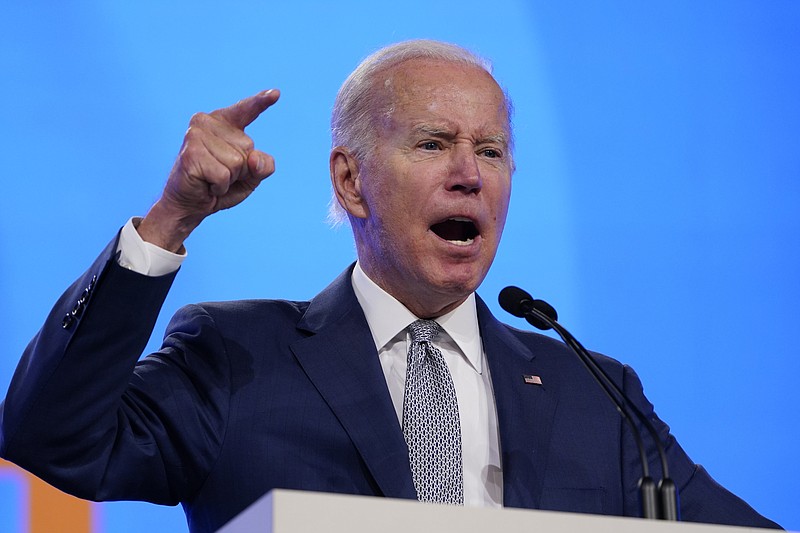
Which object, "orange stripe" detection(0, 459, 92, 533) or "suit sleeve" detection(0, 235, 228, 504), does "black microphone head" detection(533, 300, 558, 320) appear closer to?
"suit sleeve" detection(0, 235, 228, 504)

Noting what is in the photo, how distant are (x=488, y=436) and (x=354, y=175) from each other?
70cm

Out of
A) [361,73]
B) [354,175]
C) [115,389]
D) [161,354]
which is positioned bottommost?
[115,389]

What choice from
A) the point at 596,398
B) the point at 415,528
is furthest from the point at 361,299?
the point at 415,528

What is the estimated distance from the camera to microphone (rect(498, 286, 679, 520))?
1621 mm

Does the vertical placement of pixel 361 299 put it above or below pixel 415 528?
above

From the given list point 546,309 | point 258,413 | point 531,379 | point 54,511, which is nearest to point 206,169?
point 258,413

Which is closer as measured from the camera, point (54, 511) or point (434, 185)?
point (434, 185)

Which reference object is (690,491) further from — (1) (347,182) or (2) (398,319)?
(1) (347,182)

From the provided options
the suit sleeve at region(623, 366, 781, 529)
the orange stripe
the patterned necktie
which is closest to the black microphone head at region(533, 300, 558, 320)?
the patterned necktie

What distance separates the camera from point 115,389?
74.0 inches

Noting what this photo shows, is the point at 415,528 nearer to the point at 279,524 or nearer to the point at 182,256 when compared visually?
the point at 279,524

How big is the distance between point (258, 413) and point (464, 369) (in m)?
0.48

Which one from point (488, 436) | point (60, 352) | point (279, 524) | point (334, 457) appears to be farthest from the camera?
point (488, 436)

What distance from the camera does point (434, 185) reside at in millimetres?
2383
